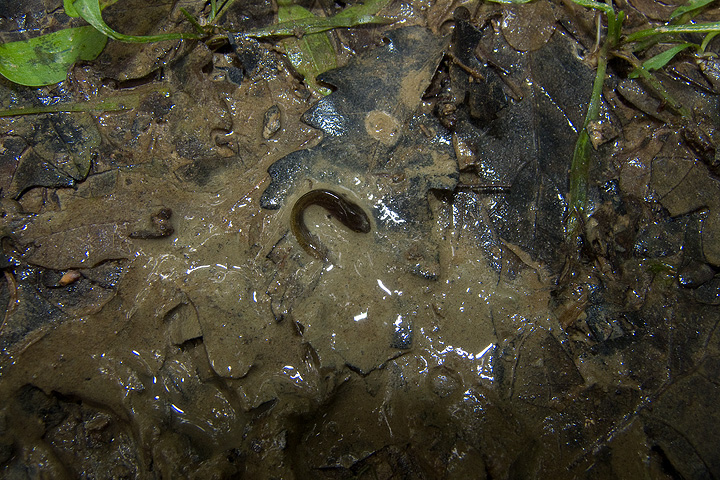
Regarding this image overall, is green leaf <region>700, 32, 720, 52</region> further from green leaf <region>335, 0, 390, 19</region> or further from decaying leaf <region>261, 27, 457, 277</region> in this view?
green leaf <region>335, 0, 390, 19</region>

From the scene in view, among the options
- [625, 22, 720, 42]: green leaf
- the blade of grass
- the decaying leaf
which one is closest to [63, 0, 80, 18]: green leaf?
the blade of grass

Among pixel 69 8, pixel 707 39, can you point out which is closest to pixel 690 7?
pixel 707 39

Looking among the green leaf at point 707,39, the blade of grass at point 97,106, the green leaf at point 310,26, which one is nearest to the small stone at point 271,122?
the green leaf at point 310,26

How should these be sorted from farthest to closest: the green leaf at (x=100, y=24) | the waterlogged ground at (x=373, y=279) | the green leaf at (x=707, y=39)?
the green leaf at (x=707, y=39)
the green leaf at (x=100, y=24)
the waterlogged ground at (x=373, y=279)

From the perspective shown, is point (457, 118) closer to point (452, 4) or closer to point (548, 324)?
point (452, 4)

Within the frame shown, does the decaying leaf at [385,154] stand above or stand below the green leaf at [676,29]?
below

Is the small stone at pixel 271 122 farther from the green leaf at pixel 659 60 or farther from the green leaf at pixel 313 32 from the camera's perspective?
the green leaf at pixel 659 60
